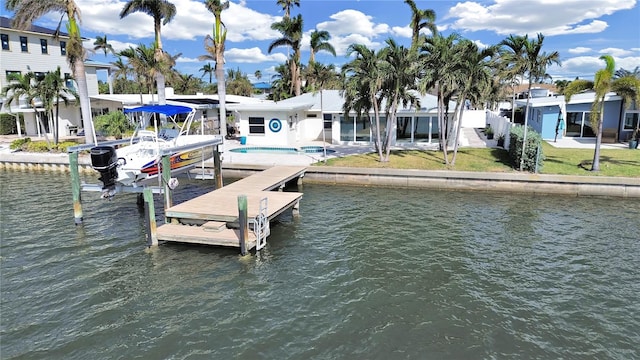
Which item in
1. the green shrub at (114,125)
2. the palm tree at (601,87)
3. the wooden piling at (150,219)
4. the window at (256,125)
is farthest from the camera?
the green shrub at (114,125)

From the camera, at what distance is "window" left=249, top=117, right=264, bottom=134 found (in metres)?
28.4

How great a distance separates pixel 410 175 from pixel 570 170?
7.34 meters

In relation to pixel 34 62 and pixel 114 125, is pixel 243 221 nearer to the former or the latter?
pixel 114 125

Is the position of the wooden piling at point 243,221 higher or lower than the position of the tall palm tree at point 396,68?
lower

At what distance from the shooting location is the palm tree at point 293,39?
38.3 meters

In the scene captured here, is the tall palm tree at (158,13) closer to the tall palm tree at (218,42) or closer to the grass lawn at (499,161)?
the tall palm tree at (218,42)

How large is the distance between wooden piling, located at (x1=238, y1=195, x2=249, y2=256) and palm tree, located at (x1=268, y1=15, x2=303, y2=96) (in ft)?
94.9

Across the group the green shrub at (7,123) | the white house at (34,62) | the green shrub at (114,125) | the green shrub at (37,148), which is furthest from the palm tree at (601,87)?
the green shrub at (7,123)

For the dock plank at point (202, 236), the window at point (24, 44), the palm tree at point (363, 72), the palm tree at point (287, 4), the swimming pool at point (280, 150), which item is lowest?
the dock plank at point (202, 236)

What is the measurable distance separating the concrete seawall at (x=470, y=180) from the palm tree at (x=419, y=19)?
16395mm

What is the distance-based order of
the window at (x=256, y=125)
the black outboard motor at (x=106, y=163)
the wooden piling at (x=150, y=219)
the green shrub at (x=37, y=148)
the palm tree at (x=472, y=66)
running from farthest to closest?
the window at (x=256, y=125)
the green shrub at (x=37, y=148)
the palm tree at (x=472, y=66)
the black outboard motor at (x=106, y=163)
the wooden piling at (x=150, y=219)

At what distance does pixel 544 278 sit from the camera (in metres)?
9.95

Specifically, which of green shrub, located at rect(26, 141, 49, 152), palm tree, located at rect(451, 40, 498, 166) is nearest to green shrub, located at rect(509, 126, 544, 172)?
palm tree, located at rect(451, 40, 498, 166)

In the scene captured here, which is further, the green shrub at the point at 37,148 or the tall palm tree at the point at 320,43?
the tall palm tree at the point at 320,43
